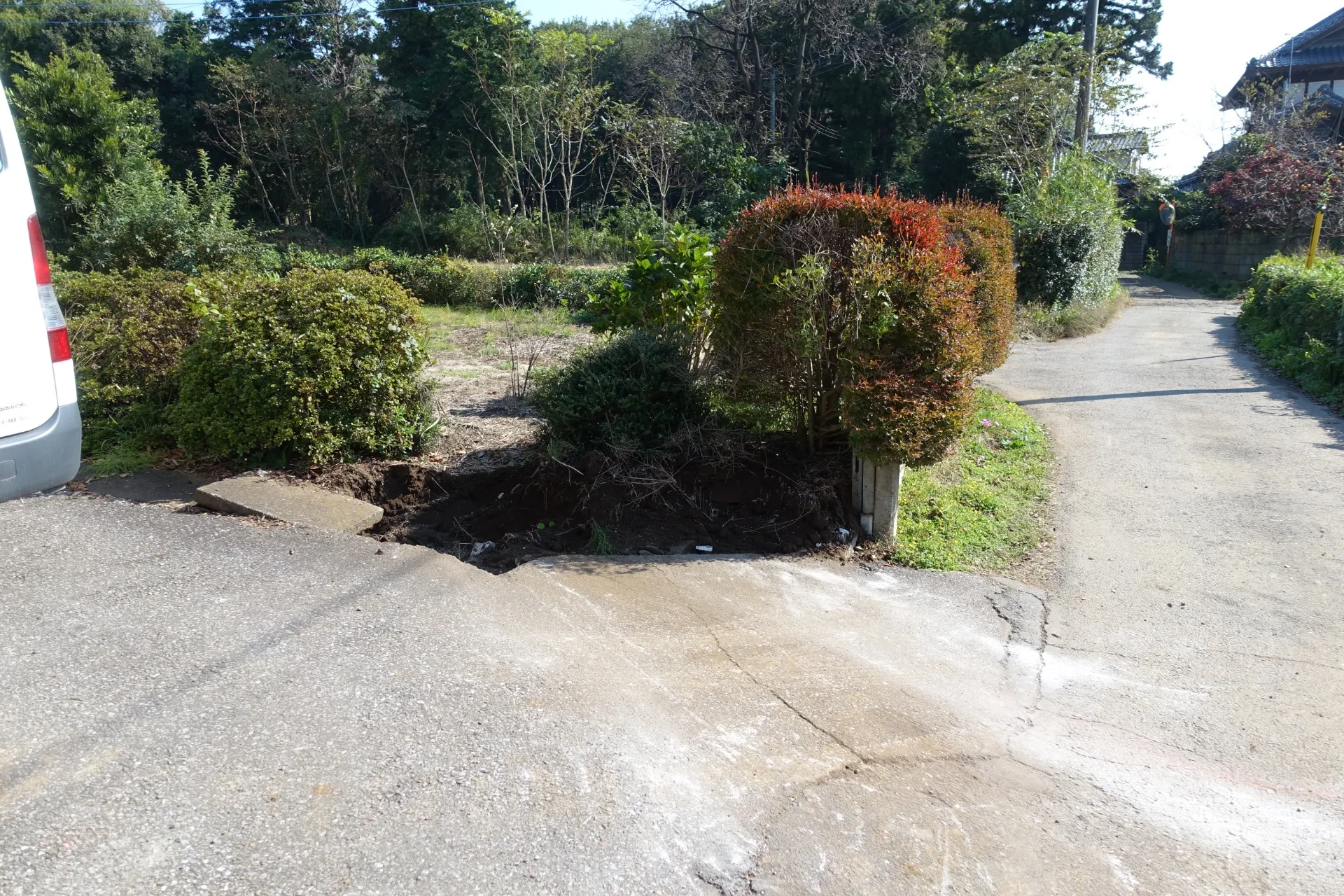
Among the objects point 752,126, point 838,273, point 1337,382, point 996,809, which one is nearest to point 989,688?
point 996,809

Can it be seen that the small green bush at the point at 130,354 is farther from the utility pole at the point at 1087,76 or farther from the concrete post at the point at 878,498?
the utility pole at the point at 1087,76

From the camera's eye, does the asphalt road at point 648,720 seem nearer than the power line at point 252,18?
Yes

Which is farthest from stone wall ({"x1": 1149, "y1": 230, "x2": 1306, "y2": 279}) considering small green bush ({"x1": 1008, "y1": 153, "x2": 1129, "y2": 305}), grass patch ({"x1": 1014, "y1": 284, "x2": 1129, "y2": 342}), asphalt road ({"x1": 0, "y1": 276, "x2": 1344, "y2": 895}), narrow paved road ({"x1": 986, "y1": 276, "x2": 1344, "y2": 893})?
asphalt road ({"x1": 0, "y1": 276, "x2": 1344, "y2": 895})

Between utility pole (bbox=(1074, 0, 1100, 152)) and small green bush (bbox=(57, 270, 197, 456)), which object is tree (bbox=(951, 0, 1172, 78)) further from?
small green bush (bbox=(57, 270, 197, 456))

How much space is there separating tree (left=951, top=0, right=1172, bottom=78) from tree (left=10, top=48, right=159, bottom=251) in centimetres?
2458

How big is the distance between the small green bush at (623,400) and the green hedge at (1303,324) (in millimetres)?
7352

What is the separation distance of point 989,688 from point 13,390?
4.31 m

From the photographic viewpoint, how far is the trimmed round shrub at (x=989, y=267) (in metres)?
9.66

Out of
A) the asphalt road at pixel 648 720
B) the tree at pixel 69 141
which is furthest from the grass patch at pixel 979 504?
the tree at pixel 69 141

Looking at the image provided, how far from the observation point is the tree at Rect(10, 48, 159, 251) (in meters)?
17.9

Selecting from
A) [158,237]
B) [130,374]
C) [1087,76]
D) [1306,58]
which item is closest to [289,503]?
[130,374]

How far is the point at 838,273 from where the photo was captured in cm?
605

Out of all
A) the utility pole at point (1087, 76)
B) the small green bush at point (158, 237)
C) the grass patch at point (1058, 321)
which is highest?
the utility pole at point (1087, 76)

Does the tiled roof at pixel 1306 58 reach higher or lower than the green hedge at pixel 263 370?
higher
